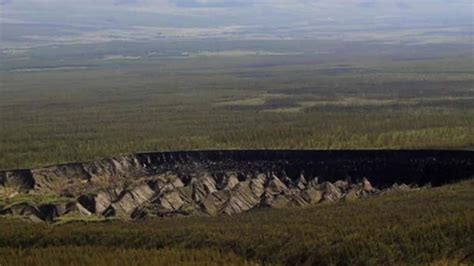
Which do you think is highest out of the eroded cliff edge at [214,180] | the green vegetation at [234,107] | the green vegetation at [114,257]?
the green vegetation at [114,257]

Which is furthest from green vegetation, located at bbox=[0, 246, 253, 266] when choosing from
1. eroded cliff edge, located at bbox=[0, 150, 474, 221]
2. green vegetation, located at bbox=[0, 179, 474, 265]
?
eroded cliff edge, located at bbox=[0, 150, 474, 221]

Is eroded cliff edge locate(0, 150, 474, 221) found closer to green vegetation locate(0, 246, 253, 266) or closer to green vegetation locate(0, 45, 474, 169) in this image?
green vegetation locate(0, 45, 474, 169)

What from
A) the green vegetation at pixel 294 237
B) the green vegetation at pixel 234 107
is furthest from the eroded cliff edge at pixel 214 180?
the green vegetation at pixel 294 237

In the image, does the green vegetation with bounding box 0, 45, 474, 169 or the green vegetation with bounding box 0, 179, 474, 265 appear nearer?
the green vegetation with bounding box 0, 179, 474, 265

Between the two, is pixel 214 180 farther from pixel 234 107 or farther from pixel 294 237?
pixel 234 107

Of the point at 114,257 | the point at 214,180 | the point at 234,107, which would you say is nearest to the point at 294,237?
the point at 114,257

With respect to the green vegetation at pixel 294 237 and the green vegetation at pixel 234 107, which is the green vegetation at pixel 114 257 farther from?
the green vegetation at pixel 234 107

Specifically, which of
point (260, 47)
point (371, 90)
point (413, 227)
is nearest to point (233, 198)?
point (413, 227)
